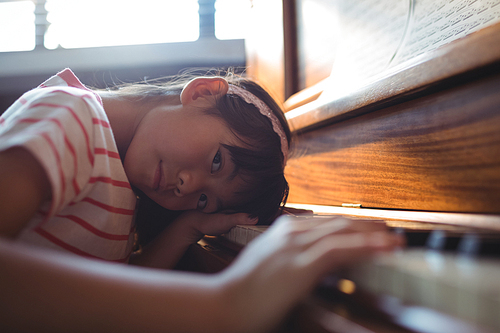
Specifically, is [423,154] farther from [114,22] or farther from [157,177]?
[114,22]

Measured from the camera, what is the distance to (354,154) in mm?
742

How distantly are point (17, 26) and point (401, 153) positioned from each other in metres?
2.78

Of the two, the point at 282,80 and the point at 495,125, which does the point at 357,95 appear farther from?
the point at 282,80

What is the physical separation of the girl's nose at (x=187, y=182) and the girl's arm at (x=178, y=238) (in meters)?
0.08

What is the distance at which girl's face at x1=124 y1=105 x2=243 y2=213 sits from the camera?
751mm

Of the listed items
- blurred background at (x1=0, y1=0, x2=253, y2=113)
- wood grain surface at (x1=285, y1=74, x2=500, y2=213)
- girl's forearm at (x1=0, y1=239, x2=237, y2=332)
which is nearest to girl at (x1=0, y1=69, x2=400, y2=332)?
girl's forearm at (x1=0, y1=239, x2=237, y2=332)

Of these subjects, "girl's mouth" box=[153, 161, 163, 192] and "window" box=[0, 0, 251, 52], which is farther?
"window" box=[0, 0, 251, 52]

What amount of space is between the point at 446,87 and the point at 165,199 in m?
0.65

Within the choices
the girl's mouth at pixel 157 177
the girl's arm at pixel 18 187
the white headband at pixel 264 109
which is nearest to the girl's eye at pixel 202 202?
the girl's mouth at pixel 157 177

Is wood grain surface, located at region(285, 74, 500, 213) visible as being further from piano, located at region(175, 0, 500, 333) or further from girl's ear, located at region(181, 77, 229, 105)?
girl's ear, located at region(181, 77, 229, 105)

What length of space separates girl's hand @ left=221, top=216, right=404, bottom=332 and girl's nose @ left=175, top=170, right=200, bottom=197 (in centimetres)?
47

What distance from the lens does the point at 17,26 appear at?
7.54ft

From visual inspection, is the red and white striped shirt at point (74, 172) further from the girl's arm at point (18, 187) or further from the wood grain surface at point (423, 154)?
the wood grain surface at point (423, 154)

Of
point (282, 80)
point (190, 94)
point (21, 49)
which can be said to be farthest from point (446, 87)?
point (21, 49)
